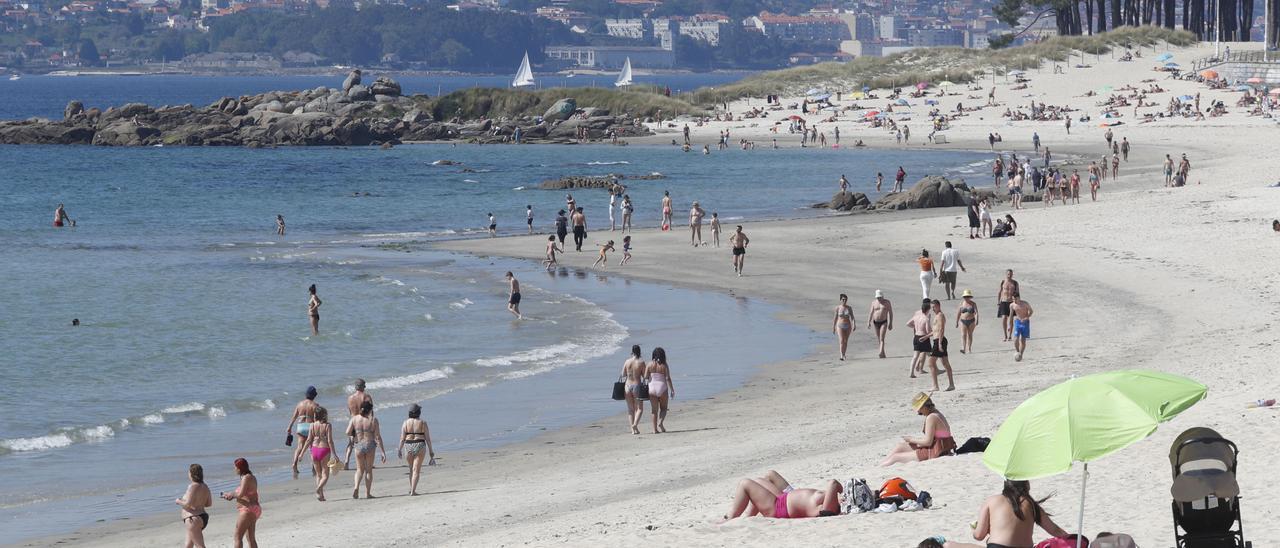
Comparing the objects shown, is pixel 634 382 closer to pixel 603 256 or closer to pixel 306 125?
pixel 603 256

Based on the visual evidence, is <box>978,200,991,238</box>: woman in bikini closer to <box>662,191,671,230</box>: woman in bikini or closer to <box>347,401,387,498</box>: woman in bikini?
<box>662,191,671,230</box>: woman in bikini

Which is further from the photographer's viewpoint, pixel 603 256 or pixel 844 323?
pixel 603 256

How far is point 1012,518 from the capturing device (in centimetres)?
909

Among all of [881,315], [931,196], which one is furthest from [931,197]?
[881,315]

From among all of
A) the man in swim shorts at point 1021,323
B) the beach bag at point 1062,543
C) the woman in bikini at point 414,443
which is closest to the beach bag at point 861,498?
the beach bag at point 1062,543

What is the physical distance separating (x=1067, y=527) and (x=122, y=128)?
93.1 metres

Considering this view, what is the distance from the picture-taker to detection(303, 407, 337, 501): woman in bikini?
1512 cm

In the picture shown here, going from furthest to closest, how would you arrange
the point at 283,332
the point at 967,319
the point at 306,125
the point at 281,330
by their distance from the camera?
the point at 306,125
the point at 281,330
the point at 283,332
the point at 967,319

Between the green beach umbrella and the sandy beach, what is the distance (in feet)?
9.10

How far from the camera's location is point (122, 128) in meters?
95.6

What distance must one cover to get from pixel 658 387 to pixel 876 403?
2.92 m

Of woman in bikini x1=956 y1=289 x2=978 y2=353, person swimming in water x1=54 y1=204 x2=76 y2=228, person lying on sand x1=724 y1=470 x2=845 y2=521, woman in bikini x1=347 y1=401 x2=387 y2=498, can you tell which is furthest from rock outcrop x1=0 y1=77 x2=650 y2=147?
person lying on sand x1=724 y1=470 x2=845 y2=521

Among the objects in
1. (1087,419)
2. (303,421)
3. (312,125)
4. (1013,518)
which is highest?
(312,125)

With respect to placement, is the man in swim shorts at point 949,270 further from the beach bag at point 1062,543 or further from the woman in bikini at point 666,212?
the beach bag at point 1062,543
